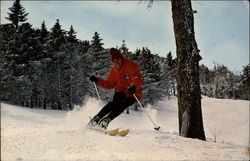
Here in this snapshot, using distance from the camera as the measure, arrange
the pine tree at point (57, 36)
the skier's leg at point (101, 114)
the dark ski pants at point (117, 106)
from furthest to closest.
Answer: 1. the pine tree at point (57, 36)
2. the dark ski pants at point (117, 106)
3. the skier's leg at point (101, 114)

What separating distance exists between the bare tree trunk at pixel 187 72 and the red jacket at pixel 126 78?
2.95 feet

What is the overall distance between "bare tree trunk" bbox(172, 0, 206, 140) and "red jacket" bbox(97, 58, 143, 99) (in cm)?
90

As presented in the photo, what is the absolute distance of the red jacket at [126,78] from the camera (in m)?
5.37

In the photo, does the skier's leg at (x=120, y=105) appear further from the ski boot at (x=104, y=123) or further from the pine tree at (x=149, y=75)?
the pine tree at (x=149, y=75)

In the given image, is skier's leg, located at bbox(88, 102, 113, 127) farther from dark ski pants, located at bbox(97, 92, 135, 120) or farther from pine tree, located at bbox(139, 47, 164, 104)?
pine tree, located at bbox(139, 47, 164, 104)

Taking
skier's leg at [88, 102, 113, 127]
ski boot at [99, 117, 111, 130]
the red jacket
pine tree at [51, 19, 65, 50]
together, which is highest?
pine tree at [51, 19, 65, 50]

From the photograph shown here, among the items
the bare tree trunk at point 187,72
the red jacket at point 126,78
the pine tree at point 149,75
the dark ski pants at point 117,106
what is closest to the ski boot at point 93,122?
the dark ski pants at point 117,106

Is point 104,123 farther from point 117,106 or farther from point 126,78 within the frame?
point 126,78

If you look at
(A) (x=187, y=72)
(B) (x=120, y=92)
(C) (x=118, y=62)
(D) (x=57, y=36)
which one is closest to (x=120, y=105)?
(B) (x=120, y=92)

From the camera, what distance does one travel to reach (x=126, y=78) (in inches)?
223

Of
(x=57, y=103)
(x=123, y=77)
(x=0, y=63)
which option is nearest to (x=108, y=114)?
(x=123, y=77)

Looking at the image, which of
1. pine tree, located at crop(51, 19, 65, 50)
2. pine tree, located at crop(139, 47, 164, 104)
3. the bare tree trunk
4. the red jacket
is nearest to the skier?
the red jacket

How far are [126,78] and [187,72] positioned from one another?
1242 millimetres

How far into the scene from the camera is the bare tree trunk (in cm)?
543
